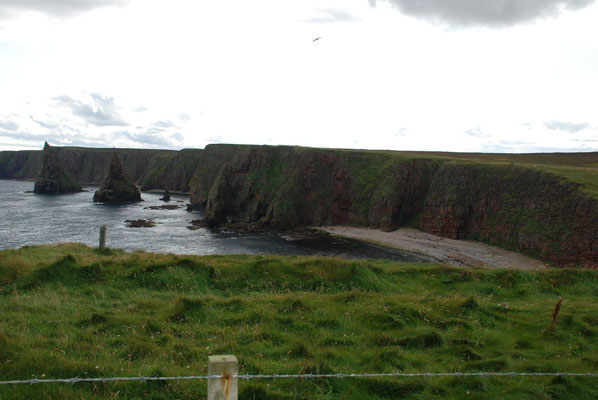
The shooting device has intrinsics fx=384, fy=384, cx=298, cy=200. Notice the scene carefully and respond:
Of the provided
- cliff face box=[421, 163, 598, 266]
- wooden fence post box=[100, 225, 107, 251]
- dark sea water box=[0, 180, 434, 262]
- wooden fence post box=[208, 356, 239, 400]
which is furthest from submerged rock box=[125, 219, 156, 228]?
wooden fence post box=[208, 356, 239, 400]

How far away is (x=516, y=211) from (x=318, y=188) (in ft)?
142

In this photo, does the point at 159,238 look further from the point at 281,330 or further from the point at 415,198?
the point at 281,330

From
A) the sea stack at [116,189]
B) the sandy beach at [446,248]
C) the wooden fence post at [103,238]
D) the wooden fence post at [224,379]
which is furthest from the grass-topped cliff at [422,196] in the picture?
the wooden fence post at [224,379]

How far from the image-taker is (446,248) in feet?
195

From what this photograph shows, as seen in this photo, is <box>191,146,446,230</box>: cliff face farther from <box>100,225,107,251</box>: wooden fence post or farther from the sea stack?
<box>100,225,107,251</box>: wooden fence post

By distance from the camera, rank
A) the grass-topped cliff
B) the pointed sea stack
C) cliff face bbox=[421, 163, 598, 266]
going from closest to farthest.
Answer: cliff face bbox=[421, 163, 598, 266], the grass-topped cliff, the pointed sea stack

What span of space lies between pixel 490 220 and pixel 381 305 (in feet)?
192

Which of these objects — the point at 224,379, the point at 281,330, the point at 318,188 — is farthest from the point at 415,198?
the point at 224,379

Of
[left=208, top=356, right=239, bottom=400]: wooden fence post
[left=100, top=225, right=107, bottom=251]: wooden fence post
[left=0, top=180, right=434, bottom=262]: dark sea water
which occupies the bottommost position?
[left=0, top=180, right=434, bottom=262]: dark sea water

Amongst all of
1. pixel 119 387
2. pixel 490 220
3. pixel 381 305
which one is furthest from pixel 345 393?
pixel 490 220

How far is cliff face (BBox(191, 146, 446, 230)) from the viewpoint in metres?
79.9

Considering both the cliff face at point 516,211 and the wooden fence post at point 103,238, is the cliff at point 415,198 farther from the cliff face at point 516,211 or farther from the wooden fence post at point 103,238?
the wooden fence post at point 103,238

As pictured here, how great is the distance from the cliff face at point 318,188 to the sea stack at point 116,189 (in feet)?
147

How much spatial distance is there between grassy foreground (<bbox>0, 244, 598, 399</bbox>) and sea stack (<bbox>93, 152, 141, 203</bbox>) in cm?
11527
